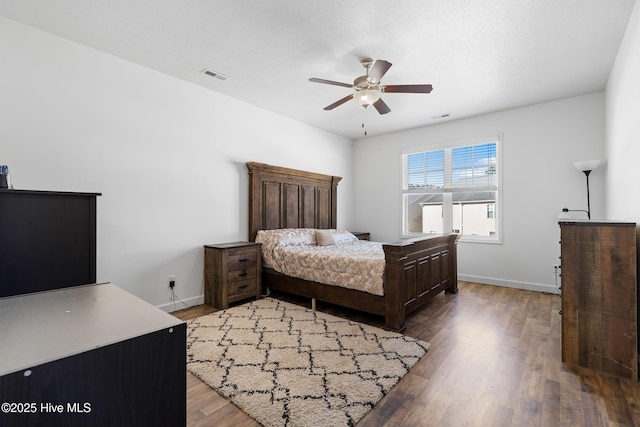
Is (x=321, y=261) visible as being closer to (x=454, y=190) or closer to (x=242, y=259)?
(x=242, y=259)

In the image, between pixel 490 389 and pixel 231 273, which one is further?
pixel 231 273

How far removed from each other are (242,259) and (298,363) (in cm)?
177

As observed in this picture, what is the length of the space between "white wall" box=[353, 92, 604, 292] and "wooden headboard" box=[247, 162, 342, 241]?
7.21ft

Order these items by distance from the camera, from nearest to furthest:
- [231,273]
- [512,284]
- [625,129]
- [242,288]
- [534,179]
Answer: [625,129], [231,273], [242,288], [534,179], [512,284]

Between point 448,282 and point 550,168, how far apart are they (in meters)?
2.24

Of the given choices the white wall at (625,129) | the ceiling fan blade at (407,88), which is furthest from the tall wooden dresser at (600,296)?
the ceiling fan blade at (407,88)

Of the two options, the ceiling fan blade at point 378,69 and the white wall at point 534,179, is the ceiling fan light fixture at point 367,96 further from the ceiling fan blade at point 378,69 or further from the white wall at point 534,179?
the white wall at point 534,179

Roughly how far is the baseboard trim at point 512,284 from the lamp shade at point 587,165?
5.50 feet

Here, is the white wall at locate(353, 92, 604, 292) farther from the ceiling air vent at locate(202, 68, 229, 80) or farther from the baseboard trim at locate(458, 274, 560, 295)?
the ceiling air vent at locate(202, 68, 229, 80)

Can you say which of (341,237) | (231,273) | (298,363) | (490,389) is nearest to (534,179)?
(341,237)

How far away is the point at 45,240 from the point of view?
175 cm

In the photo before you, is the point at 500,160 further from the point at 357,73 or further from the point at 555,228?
the point at 357,73

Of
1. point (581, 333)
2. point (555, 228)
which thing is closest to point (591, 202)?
point (555, 228)

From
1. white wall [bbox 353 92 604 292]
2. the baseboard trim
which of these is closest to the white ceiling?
white wall [bbox 353 92 604 292]
